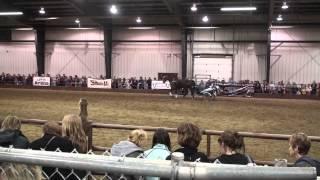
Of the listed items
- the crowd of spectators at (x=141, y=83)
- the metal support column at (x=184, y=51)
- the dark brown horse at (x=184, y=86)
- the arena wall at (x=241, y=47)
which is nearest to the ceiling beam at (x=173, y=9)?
the metal support column at (x=184, y=51)

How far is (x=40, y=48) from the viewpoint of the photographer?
42562 mm

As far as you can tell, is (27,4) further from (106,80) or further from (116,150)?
(116,150)

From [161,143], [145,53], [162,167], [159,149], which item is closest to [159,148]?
[159,149]

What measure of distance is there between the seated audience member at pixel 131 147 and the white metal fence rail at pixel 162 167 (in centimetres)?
274

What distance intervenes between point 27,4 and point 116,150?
Answer: 35511mm

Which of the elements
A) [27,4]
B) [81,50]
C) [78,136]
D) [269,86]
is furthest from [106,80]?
[78,136]

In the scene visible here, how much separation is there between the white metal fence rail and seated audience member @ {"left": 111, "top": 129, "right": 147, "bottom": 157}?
2.74 metres

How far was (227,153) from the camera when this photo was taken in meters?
4.77

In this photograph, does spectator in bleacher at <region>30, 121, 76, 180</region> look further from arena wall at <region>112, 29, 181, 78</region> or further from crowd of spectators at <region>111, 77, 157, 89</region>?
arena wall at <region>112, 29, 181, 78</region>

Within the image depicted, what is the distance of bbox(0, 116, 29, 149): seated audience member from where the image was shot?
16.5 ft

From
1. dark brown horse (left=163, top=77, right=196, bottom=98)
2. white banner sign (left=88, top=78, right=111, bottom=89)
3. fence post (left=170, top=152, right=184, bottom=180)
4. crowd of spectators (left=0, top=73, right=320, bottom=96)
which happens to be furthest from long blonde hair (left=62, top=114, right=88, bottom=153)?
white banner sign (left=88, top=78, right=111, bottom=89)

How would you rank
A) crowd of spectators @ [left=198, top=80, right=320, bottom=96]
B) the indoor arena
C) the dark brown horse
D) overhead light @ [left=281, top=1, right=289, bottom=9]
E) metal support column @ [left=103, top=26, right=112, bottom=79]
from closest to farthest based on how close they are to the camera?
the dark brown horse
overhead light @ [left=281, top=1, right=289, bottom=9]
the indoor arena
crowd of spectators @ [left=198, top=80, right=320, bottom=96]
metal support column @ [left=103, top=26, right=112, bottom=79]

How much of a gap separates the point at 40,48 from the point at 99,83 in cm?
834

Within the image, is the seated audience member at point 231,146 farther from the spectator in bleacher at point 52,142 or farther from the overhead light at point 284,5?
the overhead light at point 284,5
